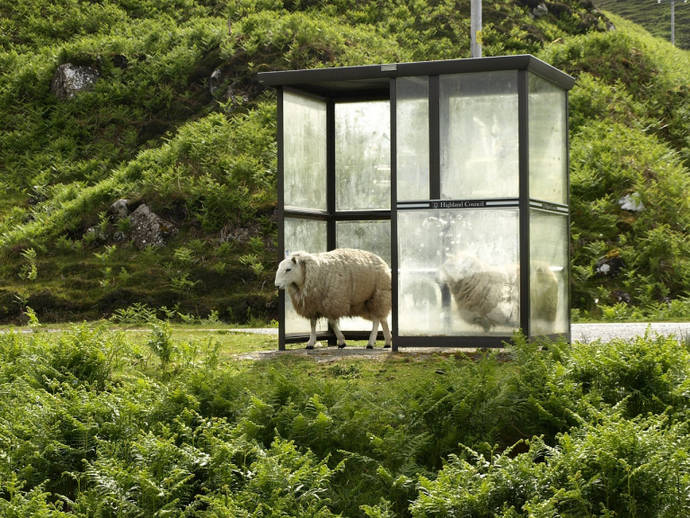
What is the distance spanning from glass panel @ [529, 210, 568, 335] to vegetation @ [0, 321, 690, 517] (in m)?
2.63

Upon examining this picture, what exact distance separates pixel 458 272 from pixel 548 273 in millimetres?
1570

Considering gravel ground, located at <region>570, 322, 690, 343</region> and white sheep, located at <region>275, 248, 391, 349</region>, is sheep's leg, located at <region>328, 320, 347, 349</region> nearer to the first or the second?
white sheep, located at <region>275, 248, 391, 349</region>

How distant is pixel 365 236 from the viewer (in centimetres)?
1697

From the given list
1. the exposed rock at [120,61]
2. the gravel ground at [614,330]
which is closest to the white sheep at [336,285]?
the gravel ground at [614,330]

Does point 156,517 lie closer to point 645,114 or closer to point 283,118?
point 283,118

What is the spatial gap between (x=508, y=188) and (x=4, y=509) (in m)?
8.29

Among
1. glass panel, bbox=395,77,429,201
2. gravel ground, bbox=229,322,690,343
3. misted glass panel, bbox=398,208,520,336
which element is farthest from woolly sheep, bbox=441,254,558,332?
gravel ground, bbox=229,322,690,343

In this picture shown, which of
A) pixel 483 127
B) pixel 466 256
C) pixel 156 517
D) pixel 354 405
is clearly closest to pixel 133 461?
pixel 156 517

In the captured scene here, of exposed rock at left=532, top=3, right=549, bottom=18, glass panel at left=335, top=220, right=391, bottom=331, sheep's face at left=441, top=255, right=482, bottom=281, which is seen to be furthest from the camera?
exposed rock at left=532, top=3, right=549, bottom=18

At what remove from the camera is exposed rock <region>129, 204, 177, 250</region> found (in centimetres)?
2472

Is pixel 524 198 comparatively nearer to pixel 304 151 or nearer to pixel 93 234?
pixel 304 151

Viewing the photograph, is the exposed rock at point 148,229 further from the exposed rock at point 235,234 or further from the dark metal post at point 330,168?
the dark metal post at point 330,168

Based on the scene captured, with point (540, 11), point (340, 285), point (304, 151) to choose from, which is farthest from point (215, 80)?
point (340, 285)

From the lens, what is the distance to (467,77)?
45.2ft
